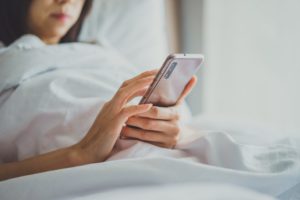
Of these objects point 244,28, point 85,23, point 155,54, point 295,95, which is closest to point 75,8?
point 85,23

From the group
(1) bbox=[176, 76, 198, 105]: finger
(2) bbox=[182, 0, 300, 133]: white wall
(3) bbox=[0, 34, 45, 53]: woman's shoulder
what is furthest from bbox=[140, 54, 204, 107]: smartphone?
(2) bbox=[182, 0, 300, 133]: white wall

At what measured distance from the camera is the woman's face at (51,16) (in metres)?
0.97

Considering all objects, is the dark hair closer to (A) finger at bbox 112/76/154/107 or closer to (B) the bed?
(B) the bed

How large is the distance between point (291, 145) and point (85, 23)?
0.80 m

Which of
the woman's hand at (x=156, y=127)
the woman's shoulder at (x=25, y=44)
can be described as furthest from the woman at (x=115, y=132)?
the woman's shoulder at (x=25, y=44)

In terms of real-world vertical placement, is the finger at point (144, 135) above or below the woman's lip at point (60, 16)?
below

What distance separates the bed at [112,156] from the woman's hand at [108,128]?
0.03 meters

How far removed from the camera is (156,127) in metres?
0.67

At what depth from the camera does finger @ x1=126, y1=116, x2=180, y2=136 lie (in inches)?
26.0

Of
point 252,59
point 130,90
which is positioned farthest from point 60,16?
point 252,59

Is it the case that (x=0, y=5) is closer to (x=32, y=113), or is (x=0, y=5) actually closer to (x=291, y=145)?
(x=32, y=113)

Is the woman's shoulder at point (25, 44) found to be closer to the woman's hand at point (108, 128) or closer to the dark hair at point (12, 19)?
the dark hair at point (12, 19)

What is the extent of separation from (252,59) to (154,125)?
28.1 inches

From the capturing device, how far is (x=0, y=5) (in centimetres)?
104
